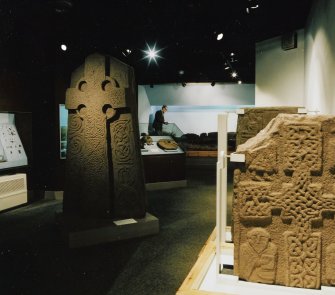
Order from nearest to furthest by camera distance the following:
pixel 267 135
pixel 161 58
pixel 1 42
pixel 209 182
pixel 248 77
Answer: pixel 267 135 < pixel 1 42 < pixel 209 182 < pixel 161 58 < pixel 248 77

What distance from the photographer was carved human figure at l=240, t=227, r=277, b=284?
5.98ft

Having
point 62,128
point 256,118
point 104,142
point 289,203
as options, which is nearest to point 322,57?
point 256,118

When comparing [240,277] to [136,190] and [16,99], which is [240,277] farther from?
[16,99]

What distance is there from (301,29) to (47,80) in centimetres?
416

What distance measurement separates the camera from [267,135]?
1.81 meters

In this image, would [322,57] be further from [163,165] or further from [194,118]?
[194,118]

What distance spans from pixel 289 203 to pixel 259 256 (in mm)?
305

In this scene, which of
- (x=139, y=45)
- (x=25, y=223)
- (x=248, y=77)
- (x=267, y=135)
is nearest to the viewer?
(x=267, y=135)

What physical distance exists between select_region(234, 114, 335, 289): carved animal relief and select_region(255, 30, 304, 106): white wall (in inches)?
158

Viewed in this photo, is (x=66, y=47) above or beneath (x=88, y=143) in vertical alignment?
above

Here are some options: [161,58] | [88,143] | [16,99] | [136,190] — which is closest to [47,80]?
[16,99]

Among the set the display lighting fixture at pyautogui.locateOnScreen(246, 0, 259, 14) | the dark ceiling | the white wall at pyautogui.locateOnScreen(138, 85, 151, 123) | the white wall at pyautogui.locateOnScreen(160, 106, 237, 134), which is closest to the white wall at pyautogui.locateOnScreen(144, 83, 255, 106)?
the white wall at pyautogui.locateOnScreen(138, 85, 151, 123)

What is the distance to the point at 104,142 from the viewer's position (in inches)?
178

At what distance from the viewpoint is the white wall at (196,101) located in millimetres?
14202
